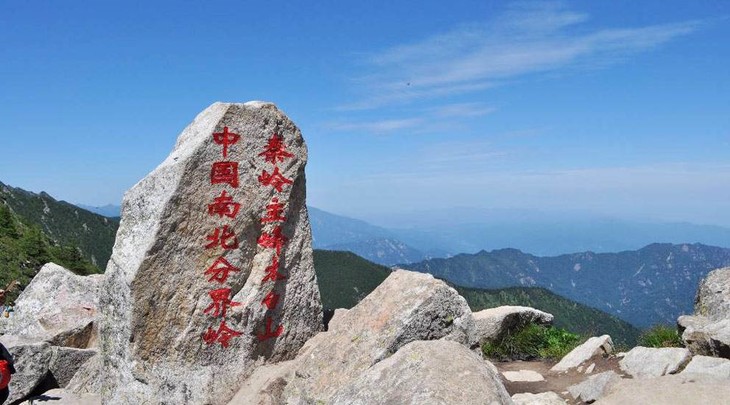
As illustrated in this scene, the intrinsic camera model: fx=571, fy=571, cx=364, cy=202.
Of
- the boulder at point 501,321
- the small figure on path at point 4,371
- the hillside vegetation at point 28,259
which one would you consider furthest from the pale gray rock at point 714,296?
the hillside vegetation at point 28,259

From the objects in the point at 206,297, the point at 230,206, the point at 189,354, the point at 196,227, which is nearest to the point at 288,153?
the point at 230,206

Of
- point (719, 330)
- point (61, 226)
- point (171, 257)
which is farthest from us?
point (61, 226)

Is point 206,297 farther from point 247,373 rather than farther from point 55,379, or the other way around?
point 55,379

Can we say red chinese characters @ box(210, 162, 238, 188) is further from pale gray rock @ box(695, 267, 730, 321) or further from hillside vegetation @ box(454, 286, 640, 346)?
hillside vegetation @ box(454, 286, 640, 346)

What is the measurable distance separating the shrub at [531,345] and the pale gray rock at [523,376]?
1.30 m

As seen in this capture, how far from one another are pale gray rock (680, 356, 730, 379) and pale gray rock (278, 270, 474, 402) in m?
4.02

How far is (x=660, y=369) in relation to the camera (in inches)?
438

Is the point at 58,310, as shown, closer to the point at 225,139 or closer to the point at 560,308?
the point at 225,139

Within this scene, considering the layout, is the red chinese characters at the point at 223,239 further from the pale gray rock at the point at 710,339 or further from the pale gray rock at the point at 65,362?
the pale gray rock at the point at 710,339

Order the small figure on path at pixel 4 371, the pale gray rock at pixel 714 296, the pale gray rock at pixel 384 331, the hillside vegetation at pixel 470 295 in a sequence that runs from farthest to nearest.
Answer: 1. the hillside vegetation at pixel 470 295
2. the pale gray rock at pixel 714 296
3. the small figure on path at pixel 4 371
4. the pale gray rock at pixel 384 331

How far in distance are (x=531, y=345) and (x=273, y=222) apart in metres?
7.66

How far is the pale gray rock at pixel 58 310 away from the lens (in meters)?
13.9

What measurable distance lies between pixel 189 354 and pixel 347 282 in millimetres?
131628

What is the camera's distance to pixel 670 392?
8.51 m
